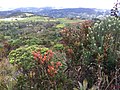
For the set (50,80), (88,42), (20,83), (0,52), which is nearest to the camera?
(50,80)

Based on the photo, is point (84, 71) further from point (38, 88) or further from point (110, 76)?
point (38, 88)

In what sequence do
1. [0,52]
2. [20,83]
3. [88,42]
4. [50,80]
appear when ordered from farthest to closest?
1. [0,52]
2. [88,42]
3. [20,83]
4. [50,80]

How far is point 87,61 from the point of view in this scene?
5.59 metres

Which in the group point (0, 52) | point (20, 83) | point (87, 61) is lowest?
point (0, 52)

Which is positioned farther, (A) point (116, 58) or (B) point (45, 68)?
(A) point (116, 58)

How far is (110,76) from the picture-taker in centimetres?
546

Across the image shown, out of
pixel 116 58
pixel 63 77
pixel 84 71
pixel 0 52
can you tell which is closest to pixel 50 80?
pixel 63 77

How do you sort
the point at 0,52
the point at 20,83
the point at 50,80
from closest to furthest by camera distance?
the point at 50,80
the point at 20,83
the point at 0,52

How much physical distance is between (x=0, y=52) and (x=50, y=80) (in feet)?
38.1

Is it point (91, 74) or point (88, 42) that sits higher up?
point (88, 42)

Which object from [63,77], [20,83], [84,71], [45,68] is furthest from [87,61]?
[20,83]

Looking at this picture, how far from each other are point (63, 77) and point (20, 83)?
2.64ft

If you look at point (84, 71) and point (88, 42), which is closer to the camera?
point (84, 71)

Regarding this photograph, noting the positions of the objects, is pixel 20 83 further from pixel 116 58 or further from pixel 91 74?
pixel 116 58
